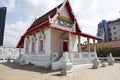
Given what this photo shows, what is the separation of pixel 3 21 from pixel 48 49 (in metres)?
51.1

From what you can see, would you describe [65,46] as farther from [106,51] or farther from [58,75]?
[106,51]

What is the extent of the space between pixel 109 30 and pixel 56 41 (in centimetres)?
5623

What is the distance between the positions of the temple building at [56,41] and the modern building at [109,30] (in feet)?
157

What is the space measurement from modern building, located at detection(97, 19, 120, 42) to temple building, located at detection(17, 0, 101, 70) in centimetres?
4799

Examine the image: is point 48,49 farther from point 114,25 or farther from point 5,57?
point 114,25

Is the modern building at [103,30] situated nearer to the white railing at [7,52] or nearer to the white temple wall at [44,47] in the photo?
the white railing at [7,52]

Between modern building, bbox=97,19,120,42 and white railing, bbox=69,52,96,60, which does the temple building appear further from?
modern building, bbox=97,19,120,42

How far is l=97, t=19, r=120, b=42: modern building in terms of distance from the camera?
60.4 m

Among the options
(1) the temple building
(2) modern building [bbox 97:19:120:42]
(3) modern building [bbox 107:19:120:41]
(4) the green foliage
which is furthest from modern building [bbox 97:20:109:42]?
(1) the temple building

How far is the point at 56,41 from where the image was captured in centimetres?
1573

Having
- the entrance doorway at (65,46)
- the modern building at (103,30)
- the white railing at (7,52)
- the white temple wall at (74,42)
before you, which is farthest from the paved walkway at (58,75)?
the modern building at (103,30)

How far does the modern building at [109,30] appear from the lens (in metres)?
60.4

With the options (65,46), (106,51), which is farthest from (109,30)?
(65,46)

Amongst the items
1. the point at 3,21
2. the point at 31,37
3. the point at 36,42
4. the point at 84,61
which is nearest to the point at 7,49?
the point at 31,37
